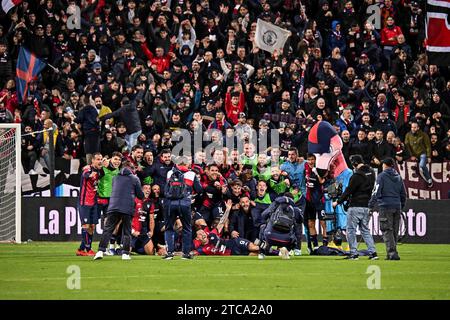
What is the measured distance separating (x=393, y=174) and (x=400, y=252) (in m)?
3.17

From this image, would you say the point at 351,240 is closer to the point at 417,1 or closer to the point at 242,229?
the point at 242,229

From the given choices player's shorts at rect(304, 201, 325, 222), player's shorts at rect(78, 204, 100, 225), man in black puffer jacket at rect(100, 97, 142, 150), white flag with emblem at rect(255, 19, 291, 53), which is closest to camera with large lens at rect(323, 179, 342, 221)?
player's shorts at rect(304, 201, 325, 222)

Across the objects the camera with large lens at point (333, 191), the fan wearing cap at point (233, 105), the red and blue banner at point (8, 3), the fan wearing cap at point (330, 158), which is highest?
the red and blue banner at point (8, 3)

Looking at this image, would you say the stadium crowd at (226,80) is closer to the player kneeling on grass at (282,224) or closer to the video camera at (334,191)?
the video camera at (334,191)

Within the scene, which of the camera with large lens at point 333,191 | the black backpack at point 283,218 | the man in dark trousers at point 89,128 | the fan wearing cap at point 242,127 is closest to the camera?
the black backpack at point 283,218

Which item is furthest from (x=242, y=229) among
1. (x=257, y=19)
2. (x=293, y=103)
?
(x=257, y=19)

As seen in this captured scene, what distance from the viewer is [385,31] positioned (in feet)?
109

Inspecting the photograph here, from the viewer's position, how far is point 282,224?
22.2m

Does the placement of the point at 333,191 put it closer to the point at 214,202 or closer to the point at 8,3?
the point at 214,202

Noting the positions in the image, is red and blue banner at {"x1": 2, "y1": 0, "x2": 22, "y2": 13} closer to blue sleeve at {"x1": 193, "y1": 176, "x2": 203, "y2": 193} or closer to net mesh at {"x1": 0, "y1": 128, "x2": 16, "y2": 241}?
net mesh at {"x1": 0, "y1": 128, "x2": 16, "y2": 241}

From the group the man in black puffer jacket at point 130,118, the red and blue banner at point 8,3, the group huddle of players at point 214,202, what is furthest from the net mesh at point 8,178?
the red and blue banner at point 8,3

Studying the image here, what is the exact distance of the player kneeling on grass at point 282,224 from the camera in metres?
22.3

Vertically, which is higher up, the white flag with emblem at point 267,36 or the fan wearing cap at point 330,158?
the white flag with emblem at point 267,36

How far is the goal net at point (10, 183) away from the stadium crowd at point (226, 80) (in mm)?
773
